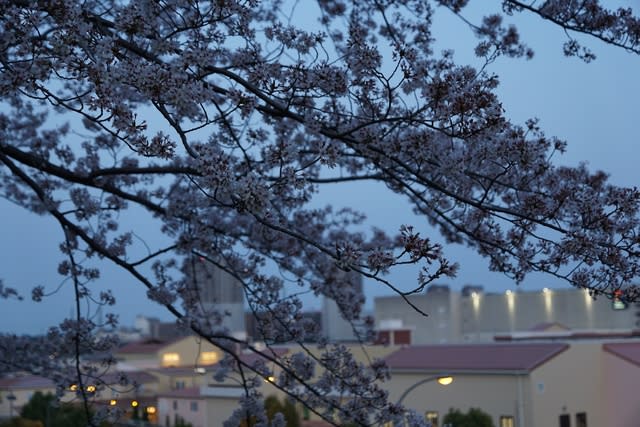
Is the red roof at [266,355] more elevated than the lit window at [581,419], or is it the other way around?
the red roof at [266,355]

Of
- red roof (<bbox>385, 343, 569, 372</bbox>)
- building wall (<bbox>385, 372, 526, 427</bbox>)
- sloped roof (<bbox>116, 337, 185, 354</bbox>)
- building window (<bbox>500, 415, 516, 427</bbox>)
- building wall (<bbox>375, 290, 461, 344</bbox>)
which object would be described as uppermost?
building wall (<bbox>375, 290, 461, 344</bbox>)

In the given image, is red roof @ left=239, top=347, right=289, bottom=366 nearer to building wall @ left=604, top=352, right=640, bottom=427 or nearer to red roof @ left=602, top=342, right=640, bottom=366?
building wall @ left=604, top=352, right=640, bottom=427

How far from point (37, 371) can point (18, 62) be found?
5.21m

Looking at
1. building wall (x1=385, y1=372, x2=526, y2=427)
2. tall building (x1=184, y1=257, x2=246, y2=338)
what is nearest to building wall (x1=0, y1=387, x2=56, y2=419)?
building wall (x1=385, y1=372, x2=526, y2=427)

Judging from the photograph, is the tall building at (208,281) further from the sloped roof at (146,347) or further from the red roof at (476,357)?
the sloped roof at (146,347)

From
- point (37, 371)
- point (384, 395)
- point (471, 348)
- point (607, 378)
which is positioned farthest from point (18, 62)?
point (471, 348)

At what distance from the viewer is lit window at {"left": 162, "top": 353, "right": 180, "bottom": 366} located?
1444 inches

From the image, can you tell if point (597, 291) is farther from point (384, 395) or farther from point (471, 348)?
point (471, 348)

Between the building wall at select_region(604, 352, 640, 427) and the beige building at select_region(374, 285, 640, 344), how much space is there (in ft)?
57.7

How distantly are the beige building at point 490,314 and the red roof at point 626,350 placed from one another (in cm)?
1655

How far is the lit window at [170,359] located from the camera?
36688 mm

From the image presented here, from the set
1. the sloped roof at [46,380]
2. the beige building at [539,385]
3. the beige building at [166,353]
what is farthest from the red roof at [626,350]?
the beige building at [166,353]

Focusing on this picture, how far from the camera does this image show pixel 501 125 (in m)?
3.28

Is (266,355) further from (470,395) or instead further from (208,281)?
(470,395)
